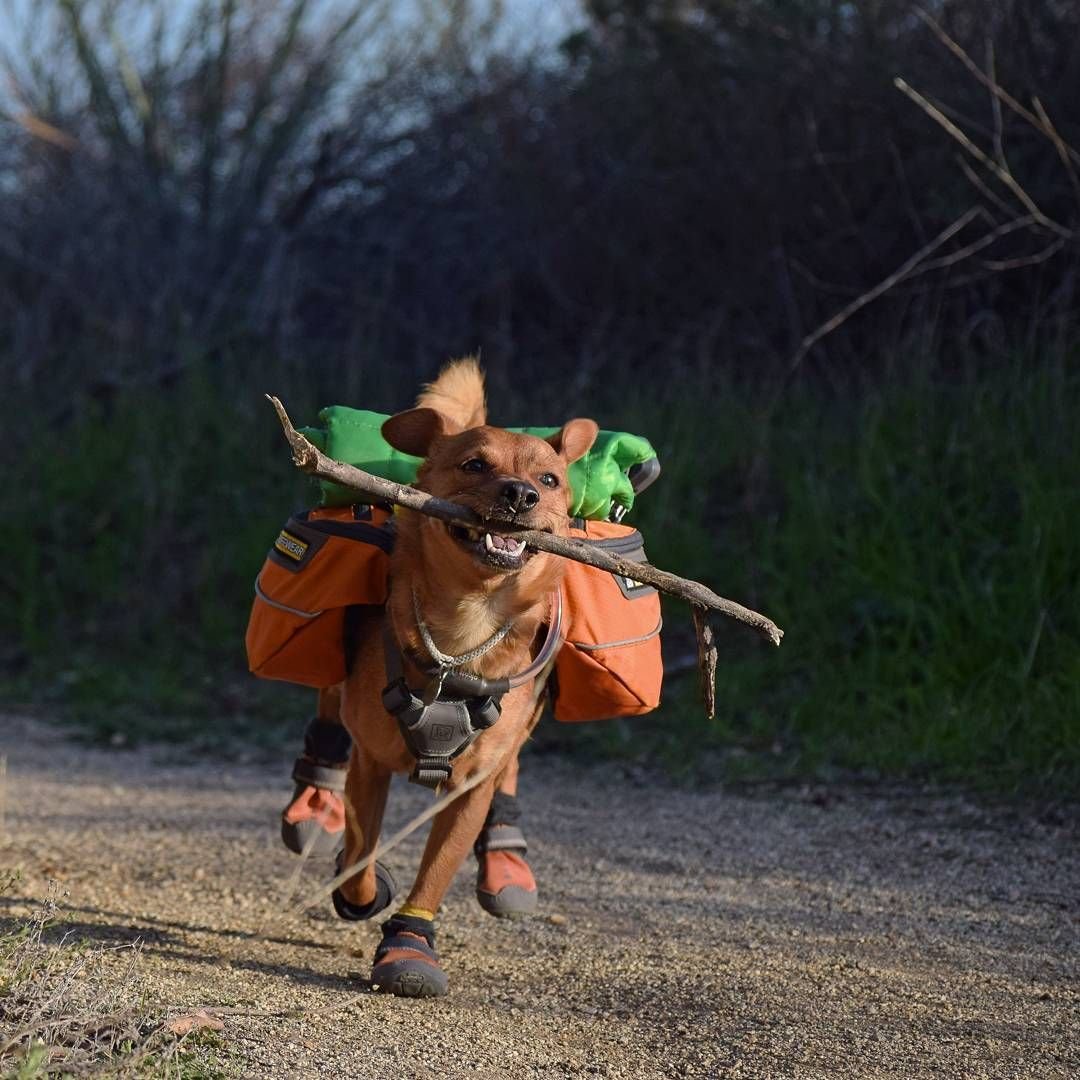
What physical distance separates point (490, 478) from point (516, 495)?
199mm

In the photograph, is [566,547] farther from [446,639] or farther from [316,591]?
[316,591]

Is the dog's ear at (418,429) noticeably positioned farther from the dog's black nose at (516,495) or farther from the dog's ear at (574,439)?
the dog's black nose at (516,495)

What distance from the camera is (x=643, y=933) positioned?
409 centimetres

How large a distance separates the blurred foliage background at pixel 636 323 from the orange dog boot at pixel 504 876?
1.91 m

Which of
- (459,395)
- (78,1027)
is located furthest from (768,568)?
(78,1027)

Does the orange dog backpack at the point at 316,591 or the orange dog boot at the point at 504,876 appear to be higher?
the orange dog backpack at the point at 316,591

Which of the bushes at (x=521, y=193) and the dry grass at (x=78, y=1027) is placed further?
the bushes at (x=521, y=193)

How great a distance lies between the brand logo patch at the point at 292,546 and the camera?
13.0ft

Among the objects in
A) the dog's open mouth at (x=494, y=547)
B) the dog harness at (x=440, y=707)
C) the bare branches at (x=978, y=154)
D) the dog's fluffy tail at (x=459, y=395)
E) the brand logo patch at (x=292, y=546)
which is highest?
the bare branches at (x=978, y=154)

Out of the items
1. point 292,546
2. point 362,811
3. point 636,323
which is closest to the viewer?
point 362,811

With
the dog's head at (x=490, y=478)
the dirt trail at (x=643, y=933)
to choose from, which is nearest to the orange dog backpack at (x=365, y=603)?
the dog's head at (x=490, y=478)

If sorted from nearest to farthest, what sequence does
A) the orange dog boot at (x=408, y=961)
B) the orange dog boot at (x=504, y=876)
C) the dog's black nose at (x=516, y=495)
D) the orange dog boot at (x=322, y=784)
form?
the dog's black nose at (x=516, y=495)
the orange dog boot at (x=408, y=961)
the orange dog boot at (x=504, y=876)
the orange dog boot at (x=322, y=784)

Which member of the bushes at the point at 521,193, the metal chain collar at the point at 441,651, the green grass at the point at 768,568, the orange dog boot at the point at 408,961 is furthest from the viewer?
the bushes at the point at 521,193

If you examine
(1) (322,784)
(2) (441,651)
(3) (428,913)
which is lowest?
(3) (428,913)
